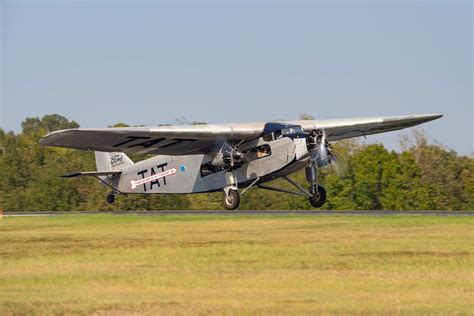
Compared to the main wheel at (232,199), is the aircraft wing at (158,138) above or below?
above

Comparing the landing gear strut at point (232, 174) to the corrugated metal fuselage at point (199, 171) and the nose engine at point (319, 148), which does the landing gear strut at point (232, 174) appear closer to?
the corrugated metal fuselage at point (199, 171)

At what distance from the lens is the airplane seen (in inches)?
1201

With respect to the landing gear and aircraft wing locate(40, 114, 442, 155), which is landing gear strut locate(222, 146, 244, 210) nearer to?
the landing gear

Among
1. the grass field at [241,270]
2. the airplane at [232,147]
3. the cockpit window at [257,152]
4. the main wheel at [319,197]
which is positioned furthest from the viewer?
the main wheel at [319,197]

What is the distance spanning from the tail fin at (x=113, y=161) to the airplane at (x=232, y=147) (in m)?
2.78

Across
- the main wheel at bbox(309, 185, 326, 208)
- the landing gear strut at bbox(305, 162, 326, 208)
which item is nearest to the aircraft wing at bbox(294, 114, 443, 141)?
the landing gear strut at bbox(305, 162, 326, 208)

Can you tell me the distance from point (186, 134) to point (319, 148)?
15.3 ft

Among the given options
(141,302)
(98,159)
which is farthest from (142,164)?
(141,302)

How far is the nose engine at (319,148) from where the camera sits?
3155cm

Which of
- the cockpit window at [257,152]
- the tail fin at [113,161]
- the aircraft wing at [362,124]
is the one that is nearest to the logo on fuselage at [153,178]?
the tail fin at [113,161]

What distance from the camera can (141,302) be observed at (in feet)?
42.0

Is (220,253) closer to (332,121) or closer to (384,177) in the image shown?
(332,121)

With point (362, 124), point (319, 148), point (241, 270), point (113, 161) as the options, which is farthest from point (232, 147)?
point (241, 270)

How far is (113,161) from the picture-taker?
133 ft
